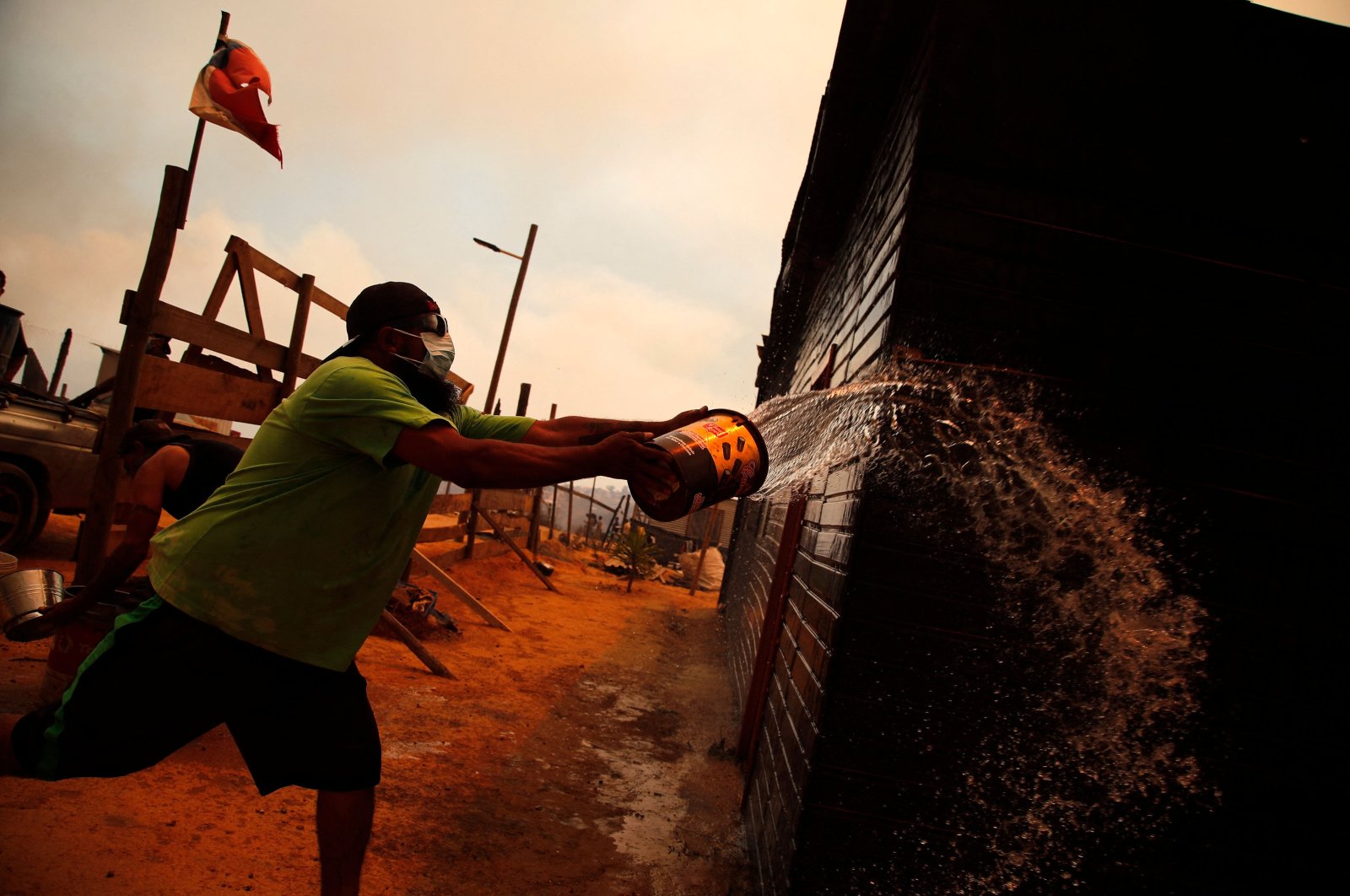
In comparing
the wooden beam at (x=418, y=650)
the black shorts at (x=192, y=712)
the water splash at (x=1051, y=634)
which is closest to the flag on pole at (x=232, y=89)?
the wooden beam at (x=418, y=650)

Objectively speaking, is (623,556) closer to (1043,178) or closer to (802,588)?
(802,588)

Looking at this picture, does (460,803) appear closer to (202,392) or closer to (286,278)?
(202,392)

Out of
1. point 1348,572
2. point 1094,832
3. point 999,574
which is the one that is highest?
point 1348,572

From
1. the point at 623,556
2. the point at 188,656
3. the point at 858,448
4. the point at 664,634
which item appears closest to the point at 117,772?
the point at 188,656

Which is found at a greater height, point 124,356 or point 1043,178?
point 1043,178

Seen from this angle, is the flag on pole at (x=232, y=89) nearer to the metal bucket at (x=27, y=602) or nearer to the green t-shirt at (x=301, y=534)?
the metal bucket at (x=27, y=602)

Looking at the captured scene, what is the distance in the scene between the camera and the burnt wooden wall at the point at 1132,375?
2.16 meters

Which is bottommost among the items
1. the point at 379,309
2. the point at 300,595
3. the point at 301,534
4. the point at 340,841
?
the point at 340,841

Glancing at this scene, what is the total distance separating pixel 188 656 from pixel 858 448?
218cm

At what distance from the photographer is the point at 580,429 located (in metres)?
2.62

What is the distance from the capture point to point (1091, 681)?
2.18m

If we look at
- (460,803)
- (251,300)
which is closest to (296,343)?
(251,300)

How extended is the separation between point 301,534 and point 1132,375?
8.91 feet

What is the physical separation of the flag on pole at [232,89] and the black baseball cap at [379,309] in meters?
3.40
